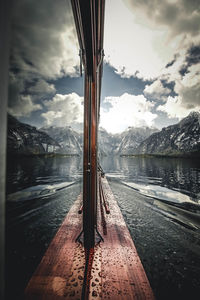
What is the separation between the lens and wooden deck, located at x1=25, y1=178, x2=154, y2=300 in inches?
41.1

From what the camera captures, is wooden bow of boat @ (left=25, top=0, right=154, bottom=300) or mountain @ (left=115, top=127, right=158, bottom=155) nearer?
wooden bow of boat @ (left=25, top=0, right=154, bottom=300)

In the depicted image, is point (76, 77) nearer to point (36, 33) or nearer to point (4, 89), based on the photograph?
point (36, 33)

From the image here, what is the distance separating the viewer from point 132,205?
403 cm

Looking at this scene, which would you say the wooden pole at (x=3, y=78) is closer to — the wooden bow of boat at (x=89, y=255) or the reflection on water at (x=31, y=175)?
the reflection on water at (x=31, y=175)

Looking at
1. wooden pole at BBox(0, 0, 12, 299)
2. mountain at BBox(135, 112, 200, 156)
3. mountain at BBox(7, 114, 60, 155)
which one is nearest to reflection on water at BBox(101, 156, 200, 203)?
mountain at BBox(7, 114, 60, 155)

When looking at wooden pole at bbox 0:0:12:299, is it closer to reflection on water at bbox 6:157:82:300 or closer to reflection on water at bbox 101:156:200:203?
reflection on water at bbox 6:157:82:300

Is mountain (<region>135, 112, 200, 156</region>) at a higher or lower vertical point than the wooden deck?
higher

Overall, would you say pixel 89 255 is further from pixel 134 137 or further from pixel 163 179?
pixel 134 137

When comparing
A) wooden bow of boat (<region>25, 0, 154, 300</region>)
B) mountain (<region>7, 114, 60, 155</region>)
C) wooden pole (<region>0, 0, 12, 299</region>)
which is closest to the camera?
wooden pole (<region>0, 0, 12, 299</region>)

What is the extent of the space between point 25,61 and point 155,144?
112008 millimetres

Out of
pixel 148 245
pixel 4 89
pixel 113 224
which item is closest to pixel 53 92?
pixel 4 89

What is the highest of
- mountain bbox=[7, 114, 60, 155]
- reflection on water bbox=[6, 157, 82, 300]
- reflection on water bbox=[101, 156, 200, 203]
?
mountain bbox=[7, 114, 60, 155]

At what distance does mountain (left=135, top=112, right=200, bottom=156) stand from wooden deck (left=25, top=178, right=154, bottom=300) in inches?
3656

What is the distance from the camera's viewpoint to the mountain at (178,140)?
8076 cm
